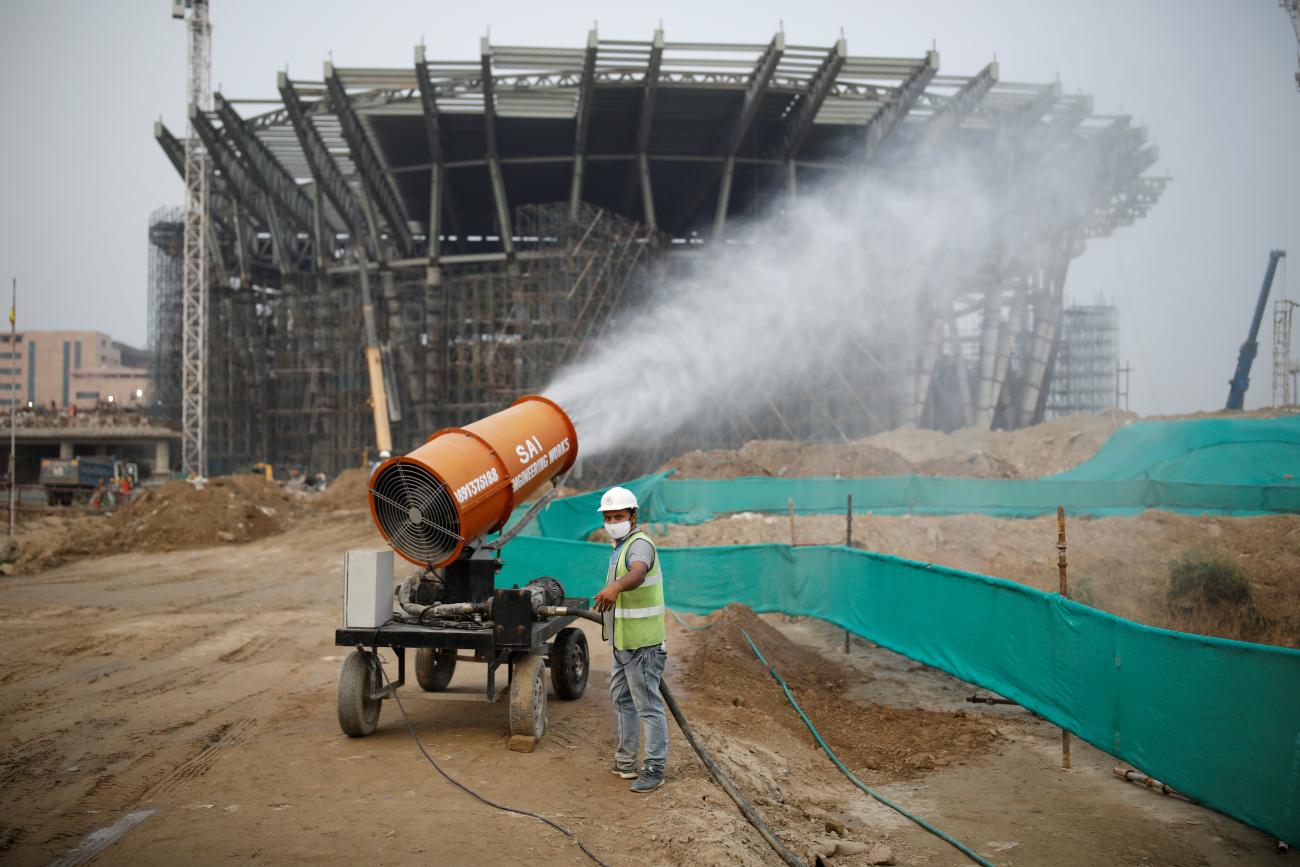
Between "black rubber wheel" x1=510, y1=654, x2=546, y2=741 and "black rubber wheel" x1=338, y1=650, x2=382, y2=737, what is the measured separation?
112 cm

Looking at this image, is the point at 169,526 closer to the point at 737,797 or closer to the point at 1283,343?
the point at 737,797

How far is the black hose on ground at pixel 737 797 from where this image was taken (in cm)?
493

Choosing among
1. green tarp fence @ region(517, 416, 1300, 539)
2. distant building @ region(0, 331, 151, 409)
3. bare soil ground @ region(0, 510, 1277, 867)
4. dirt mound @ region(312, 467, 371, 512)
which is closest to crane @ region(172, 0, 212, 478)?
dirt mound @ region(312, 467, 371, 512)

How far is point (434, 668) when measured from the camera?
8.22 meters

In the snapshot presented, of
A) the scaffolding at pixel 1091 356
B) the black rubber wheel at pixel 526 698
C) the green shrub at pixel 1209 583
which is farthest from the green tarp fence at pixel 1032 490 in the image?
the scaffolding at pixel 1091 356

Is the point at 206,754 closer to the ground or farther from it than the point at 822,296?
closer to the ground

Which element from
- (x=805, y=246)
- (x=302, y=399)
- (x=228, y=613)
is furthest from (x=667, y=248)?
(x=228, y=613)

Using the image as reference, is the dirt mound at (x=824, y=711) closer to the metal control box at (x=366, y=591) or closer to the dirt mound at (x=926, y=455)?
the metal control box at (x=366, y=591)

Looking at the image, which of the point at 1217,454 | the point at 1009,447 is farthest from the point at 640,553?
the point at 1009,447

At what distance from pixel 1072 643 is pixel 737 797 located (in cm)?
298

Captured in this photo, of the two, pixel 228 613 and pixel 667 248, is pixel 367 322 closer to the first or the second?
pixel 667 248

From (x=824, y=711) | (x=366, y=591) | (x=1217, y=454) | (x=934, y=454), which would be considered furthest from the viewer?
(x=934, y=454)

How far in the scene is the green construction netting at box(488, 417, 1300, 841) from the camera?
5.06 metres

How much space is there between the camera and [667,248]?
38.7m
